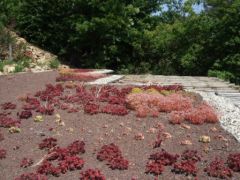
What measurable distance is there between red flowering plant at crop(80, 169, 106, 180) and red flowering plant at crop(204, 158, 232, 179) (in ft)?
4.94

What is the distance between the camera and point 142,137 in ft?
25.6

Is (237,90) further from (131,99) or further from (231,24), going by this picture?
(231,24)

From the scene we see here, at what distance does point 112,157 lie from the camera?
274 inches

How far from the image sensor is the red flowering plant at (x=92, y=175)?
6288 millimetres

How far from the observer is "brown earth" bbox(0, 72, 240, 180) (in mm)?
6734

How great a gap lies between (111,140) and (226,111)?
2862 mm

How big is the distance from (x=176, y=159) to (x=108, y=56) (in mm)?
16626

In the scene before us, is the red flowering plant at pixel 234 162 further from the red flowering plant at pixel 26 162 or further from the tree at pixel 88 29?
the tree at pixel 88 29

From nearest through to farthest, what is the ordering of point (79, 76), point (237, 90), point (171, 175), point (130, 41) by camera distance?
point (171, 175)
point (237, 90)
point (79, 76)
point (130, 41)

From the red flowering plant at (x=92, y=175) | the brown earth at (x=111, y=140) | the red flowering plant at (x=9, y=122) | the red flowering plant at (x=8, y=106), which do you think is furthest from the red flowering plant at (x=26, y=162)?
the red flowering plant at (x=8, y=106)

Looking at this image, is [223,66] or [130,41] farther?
[130,41]

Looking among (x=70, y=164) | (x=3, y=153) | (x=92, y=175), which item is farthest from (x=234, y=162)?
(x=3, y=153)

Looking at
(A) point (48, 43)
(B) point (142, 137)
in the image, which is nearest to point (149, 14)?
(A) point (48, 43)

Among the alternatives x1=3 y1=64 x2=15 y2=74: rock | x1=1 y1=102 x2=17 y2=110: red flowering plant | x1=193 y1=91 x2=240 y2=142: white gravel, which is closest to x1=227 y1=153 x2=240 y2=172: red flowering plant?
x1=193 y1=91 x2=240 y2=142: white gravel
